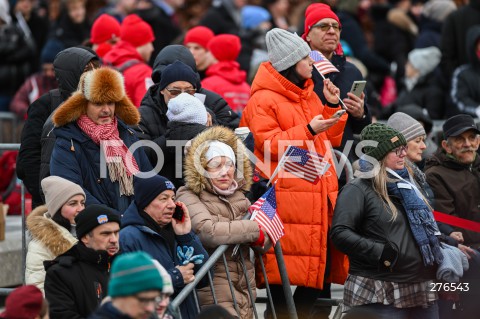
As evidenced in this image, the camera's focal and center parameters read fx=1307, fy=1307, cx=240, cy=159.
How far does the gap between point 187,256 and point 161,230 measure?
246mm

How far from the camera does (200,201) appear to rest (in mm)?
9023

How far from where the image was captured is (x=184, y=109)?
952 centimetres

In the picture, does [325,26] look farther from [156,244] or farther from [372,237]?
[156,244]

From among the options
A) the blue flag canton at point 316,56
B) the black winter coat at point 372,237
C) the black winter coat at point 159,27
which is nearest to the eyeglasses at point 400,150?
the black winter coat at point 372,237

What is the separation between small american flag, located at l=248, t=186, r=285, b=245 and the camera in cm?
910

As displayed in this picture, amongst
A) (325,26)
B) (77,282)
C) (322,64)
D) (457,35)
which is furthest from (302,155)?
(457,35)

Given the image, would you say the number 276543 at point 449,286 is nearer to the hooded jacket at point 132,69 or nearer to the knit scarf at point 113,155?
the knit scarf at point 113,155

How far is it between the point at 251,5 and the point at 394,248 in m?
10.5

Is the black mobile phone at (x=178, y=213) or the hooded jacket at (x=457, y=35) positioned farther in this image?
the hooded jacket at (x=457, y=35)

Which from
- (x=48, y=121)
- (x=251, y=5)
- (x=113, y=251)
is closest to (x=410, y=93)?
(x=251, y=5)

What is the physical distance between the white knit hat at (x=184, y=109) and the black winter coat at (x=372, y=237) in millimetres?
1289

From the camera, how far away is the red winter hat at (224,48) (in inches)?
511

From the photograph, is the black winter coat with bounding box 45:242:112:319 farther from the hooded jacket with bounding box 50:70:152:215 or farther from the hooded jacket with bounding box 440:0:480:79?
the hooded jacket with bounding box 440:0:480:79

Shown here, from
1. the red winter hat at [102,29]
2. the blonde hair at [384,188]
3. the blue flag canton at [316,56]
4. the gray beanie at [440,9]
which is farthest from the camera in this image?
the gray beanie at [440,9]
